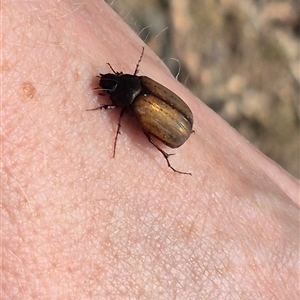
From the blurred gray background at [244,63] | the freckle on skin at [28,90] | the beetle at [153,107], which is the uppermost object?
the freckle on skin at [28,90]

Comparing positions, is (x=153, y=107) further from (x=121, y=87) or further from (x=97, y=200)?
(x=97, y=200)

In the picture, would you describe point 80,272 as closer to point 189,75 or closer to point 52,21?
point 52,21


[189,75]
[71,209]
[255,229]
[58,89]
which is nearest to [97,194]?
[71,209]

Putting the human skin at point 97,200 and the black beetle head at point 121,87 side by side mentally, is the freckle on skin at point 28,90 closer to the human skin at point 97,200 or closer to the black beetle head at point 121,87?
the human skin at point 97,200

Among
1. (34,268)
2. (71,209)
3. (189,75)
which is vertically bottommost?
(189,75)

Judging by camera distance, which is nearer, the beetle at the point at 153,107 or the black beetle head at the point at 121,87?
the black beetle head at the point at 121,87

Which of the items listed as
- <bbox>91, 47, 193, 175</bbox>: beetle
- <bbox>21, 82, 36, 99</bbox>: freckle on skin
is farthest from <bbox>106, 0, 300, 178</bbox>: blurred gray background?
<bbox>21, 82, 36, 99</bbox>: freckle on skin

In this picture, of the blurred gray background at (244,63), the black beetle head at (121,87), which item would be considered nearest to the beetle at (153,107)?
the black beetle head at (121,87)
